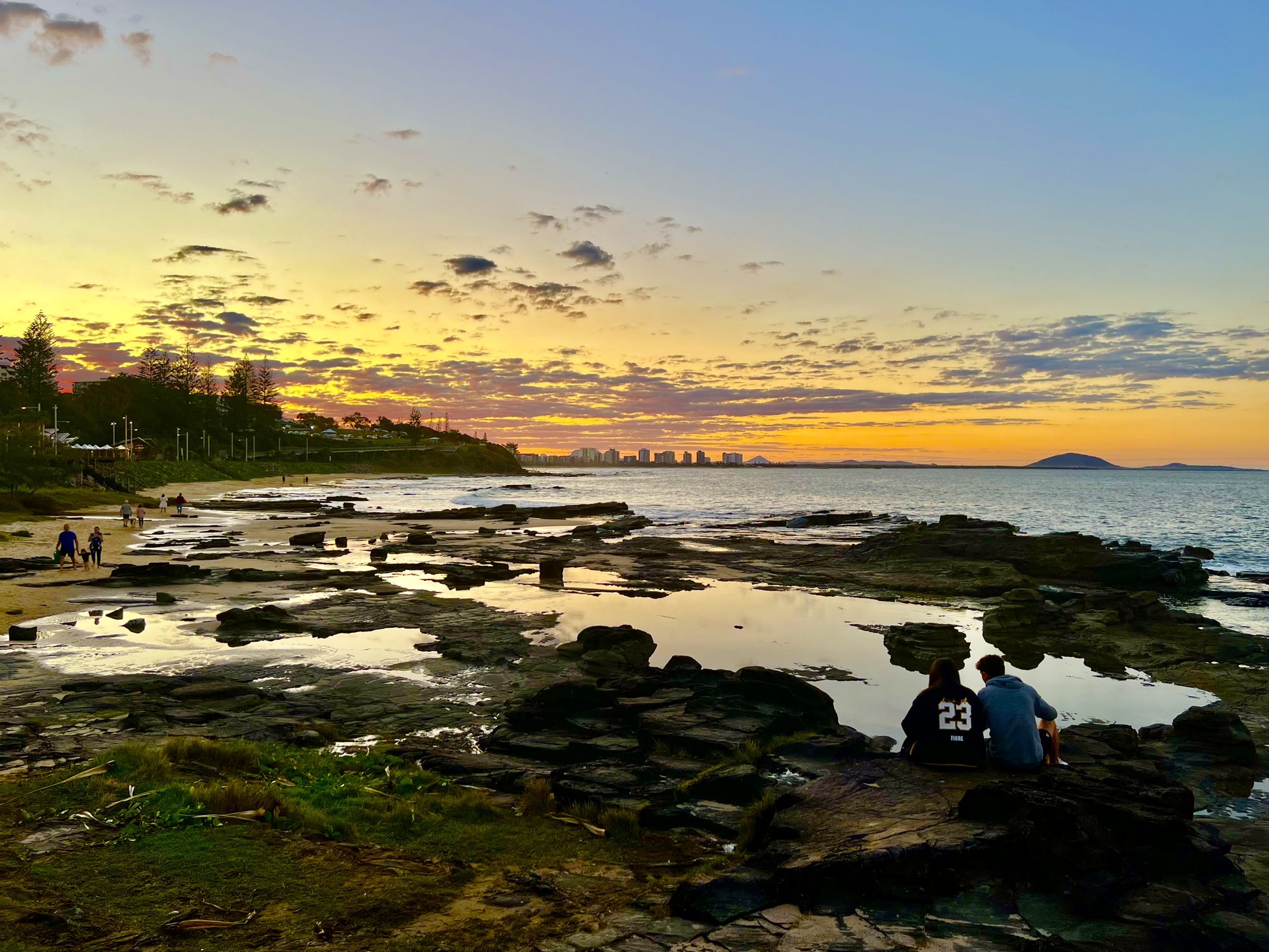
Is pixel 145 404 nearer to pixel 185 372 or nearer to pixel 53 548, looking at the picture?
pixel 185 372

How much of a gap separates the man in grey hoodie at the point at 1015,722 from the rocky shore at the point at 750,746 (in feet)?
1.24

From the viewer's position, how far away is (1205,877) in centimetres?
753

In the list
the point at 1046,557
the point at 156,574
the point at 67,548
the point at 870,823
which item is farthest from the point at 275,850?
the point at 1046,557

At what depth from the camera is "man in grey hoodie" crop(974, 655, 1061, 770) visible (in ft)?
30.7

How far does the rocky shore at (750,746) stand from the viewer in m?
7.08

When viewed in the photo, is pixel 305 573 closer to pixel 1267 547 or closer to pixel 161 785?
pixel 161 785

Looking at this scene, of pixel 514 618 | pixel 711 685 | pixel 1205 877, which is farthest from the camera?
pixel 514 618

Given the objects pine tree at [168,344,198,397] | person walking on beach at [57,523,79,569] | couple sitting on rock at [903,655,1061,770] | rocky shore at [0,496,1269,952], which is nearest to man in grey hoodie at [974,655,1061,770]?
couple sitting on rock at [903,655,1061,770]

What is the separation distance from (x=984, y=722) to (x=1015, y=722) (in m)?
0.35

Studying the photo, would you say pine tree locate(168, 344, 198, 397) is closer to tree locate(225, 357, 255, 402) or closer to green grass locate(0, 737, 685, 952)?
tree locate(225, 357, 255, 402)

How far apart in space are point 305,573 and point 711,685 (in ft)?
73.8

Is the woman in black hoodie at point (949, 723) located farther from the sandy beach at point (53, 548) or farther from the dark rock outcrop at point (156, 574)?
the dark rock outcrop at point (156, 574)

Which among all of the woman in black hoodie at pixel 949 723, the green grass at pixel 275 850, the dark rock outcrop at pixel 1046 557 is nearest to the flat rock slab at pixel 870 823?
the woman in black hoodie at pixel 949 723

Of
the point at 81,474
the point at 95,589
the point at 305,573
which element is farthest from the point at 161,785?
the point at 81,474
